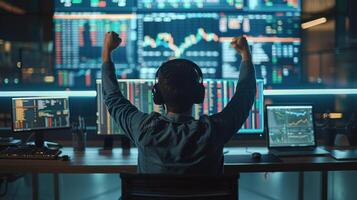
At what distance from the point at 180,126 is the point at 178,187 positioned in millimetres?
291

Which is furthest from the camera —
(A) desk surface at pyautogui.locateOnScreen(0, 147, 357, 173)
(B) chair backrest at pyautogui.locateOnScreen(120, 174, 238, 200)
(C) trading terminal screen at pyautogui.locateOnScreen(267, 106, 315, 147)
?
(C) trading terminal screen at pyautogui.locateOnScreen(267, 106, 315, 147)

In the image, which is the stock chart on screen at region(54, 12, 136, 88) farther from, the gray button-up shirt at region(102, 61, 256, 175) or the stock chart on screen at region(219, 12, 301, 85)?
the gray button-up shirt at region(102, 61, 256, 175)

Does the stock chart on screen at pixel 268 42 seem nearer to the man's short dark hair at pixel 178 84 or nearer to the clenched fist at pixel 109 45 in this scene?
the clenched fist at pixel 109 45

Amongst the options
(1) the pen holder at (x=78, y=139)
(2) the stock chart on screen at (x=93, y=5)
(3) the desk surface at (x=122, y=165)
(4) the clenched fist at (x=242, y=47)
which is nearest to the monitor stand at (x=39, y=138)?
(1) the pen holder at (x=78, y=139)

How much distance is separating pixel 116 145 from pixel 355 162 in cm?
157

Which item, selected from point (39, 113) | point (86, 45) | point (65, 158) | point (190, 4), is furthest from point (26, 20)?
point (65, 158)

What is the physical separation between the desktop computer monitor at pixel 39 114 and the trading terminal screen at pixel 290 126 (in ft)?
4.38

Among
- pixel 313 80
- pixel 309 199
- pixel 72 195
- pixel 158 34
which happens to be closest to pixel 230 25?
pixel 158 34

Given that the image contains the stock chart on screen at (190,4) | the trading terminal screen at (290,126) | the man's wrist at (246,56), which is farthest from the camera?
the stock chart on screen at (190,4)

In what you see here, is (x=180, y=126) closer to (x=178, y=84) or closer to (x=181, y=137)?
(x=181, y=137)

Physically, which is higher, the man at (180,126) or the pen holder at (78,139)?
the man at (180,126)

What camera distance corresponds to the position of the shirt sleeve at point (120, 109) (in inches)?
66.9

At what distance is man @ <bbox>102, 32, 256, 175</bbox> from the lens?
1.60 metres

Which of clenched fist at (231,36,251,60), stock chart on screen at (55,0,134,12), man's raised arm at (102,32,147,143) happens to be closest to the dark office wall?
stock chart on screen at (55,0,134,12)
